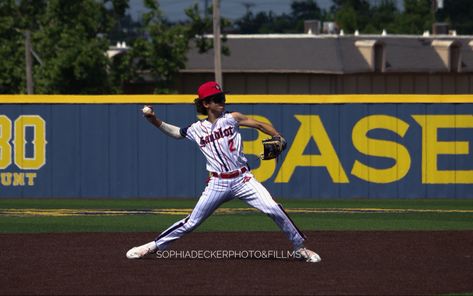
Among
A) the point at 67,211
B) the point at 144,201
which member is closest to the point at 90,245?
the point at 67,211

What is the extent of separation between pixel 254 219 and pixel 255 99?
6175 mm

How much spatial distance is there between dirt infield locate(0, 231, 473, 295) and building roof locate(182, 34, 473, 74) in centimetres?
4676

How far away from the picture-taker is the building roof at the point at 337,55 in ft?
206

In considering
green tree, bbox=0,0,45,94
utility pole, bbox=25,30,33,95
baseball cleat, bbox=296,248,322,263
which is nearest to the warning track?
baseball cleat, bbox=296,248,322,263

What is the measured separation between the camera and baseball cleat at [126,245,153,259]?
41.3ft

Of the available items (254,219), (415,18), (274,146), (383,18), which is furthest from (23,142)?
(383,18)

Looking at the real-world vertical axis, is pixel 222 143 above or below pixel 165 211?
above

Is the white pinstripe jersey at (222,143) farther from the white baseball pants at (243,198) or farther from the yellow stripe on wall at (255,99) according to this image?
the yellow stripe on wall at (255,99)

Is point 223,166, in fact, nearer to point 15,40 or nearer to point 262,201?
point 262,201

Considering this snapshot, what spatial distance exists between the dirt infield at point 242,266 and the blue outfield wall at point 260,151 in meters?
8.75

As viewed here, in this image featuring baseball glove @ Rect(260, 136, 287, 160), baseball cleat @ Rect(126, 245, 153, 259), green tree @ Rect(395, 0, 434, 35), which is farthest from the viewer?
green tree @ Rect(395, 0, 434, 35)

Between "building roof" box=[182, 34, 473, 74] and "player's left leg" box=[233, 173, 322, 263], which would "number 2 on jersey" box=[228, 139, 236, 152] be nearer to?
"player's left leg" box=[233, 173, 322, 263]

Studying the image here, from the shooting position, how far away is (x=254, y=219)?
1880 cm

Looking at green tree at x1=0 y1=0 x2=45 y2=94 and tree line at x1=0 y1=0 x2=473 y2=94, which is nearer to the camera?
tree line at x1=0 y1=0 x2=473 y2=94
